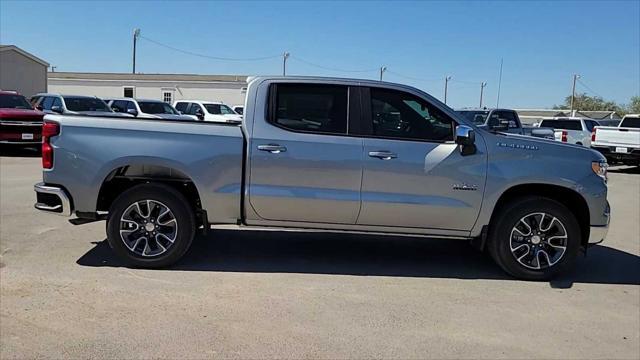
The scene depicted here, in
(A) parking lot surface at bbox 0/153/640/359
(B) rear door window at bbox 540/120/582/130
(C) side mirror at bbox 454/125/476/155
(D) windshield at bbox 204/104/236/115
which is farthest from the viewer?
(D) windshield at bbox 204/104/236/115

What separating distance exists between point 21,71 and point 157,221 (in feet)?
118

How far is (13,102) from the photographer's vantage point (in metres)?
18.5

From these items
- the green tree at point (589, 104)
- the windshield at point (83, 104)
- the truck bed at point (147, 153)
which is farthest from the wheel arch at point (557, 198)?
the green tree at point (589, 104)

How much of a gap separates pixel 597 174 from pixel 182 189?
426cm

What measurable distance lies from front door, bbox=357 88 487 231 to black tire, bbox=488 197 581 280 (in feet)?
1.08

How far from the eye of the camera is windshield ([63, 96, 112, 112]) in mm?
19906

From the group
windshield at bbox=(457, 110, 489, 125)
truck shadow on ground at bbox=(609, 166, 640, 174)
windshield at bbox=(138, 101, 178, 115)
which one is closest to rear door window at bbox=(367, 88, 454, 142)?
windshield at bbox=(457, 110, 489, 125)

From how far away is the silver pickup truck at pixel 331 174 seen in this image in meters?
5.71

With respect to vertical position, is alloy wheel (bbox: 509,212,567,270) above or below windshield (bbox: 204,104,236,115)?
below

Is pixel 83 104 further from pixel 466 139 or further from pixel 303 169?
pixel 466 139

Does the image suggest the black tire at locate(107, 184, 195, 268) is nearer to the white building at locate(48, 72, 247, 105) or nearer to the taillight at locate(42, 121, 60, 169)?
the taillight at locate(42, 121, 60, 169)

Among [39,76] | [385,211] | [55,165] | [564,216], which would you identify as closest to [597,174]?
[564,216]

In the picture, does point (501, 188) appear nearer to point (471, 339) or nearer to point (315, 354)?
point (471, 339)

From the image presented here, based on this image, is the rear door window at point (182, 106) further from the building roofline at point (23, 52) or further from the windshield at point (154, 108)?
the building roofline at point (23, 52)
